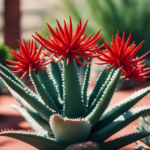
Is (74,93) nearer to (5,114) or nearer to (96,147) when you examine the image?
Result: (96,147)

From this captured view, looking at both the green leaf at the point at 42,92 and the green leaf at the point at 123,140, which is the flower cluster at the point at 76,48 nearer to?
the green leaf at the point at 42,92

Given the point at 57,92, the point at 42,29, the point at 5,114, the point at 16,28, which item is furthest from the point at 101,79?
the point at 42,29

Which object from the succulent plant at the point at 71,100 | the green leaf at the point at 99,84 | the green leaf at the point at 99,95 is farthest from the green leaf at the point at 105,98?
the green leaf at the point at 99,84

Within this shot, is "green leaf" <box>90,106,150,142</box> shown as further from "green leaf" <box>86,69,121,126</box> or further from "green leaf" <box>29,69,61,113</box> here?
"green leaf" <box>29,69,61,113</box>

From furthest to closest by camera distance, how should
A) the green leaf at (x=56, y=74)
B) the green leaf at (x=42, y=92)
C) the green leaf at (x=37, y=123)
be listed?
the green leaf at (x=56, y=74) < the green leaf at (x=37, y=123) < the green leaf at (x=42, y=92)

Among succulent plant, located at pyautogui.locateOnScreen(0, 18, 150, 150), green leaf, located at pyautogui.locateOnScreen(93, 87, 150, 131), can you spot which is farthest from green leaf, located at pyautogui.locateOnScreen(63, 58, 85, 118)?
green leaf, located at pyautogui.locateOnScreen(93, 87, 150, 131)

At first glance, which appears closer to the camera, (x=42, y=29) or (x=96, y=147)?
(x=96, y=147)

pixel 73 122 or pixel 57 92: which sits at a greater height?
pixel 57 92

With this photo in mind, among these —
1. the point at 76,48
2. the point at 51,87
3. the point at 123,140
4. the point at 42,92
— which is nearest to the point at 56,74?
the point at 51,87
